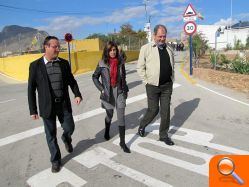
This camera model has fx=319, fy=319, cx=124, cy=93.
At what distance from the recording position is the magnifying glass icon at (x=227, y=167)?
7.10 ft

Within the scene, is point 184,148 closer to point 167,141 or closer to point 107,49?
point 167,141

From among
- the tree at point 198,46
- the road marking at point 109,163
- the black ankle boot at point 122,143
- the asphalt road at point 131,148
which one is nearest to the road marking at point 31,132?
the asphalt road at point 131,148

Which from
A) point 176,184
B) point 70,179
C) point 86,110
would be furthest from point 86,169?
point 86,110

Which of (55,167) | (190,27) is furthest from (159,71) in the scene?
(190,27)

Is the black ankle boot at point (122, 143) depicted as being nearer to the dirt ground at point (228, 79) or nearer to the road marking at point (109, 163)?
the road marking at point (109, 163)

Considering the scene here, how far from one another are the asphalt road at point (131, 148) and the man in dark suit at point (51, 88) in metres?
0.50

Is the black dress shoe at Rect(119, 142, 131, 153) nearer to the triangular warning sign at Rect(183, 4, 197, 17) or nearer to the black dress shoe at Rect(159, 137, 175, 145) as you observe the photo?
the black dress shoe at Rect(159, 137, 175, 145)

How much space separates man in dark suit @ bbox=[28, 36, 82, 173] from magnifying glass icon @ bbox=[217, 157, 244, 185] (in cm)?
283

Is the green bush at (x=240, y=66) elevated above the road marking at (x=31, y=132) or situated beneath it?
elevated above

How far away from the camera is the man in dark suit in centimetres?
439

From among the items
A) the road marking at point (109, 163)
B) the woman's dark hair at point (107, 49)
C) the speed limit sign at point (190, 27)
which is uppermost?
the speed limit sign at point (190, 27)

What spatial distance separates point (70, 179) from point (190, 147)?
6.86 feet

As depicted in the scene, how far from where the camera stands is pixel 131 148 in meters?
5.34

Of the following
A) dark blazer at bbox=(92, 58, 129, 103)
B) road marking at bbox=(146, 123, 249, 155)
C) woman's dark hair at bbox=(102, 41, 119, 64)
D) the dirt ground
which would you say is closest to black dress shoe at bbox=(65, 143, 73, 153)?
dark blazer at bbox=(92, 58, 129, 103)
